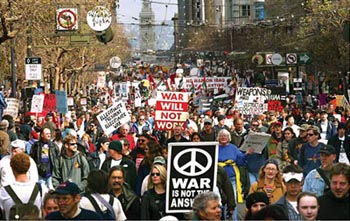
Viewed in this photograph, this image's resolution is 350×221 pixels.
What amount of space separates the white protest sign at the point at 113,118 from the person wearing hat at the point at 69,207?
1178 cm

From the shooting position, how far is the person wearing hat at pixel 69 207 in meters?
8.70

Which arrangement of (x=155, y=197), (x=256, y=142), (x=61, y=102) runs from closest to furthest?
(x=155, y=197) < (x=256, y=142) < (x=61, y=102)

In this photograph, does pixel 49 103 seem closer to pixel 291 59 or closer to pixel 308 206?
pixel 308 206

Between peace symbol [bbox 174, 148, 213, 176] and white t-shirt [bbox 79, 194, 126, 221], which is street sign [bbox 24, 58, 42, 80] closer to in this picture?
white t-shirt [bbox 79, 194, 126, 221]

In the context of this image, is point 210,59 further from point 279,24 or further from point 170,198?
point 170,198

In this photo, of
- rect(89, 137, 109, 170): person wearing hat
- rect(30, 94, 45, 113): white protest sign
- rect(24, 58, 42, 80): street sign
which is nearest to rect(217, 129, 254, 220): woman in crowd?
rect(89, 137, 109, 170): person wearing hat

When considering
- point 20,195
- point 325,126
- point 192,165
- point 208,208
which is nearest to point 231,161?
point 192,165

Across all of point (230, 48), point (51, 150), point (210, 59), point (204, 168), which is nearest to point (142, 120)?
point (51, 150)

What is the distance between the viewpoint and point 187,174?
32.3 ft

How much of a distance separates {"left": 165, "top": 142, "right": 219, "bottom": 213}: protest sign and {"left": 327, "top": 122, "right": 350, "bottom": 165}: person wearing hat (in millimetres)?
5394

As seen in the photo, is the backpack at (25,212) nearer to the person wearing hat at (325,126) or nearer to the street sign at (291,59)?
the person wearing hat at (325,126)

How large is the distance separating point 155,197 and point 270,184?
1.43 metres

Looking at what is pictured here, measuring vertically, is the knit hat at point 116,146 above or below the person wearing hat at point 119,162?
above

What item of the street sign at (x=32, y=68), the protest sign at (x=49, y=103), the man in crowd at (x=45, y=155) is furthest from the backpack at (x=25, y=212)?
the street sign at (x=32, y=68)
